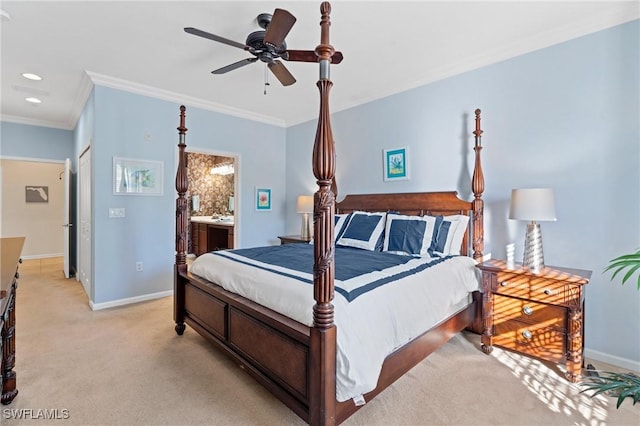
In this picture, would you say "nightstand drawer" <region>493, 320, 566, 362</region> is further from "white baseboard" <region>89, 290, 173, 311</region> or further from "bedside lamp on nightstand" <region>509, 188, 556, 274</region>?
"white baseboard" <region>89, 290, 173, 311</region>

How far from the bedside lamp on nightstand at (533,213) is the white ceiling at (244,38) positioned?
4.53ft

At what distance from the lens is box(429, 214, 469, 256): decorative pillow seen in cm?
294

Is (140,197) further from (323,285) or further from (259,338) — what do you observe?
(323,285)

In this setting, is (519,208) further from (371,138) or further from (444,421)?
(371,138)

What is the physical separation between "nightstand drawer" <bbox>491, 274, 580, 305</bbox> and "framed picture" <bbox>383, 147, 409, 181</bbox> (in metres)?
1.60

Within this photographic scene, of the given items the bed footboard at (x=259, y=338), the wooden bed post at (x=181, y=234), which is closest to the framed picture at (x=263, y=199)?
the wooden bed post at (x=181, y=234)

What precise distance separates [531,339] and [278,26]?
2.89 metres

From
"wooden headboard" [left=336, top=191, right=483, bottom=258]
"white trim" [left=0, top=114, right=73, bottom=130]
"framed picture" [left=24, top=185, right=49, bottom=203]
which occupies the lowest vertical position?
"wooden headboard" [left=336, top=191, right=483, bottom=258]

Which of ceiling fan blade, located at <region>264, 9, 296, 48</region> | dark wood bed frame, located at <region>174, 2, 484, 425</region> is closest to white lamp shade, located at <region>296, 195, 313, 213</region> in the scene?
dark wood bed frame, located at <region>174, 2, 484, 425</region>

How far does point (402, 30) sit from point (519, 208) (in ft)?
5.76

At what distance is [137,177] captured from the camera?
388 cm

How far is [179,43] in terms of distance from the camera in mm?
2826

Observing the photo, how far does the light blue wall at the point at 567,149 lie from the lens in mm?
2365

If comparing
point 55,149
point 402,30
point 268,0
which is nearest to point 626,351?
point 402,30
